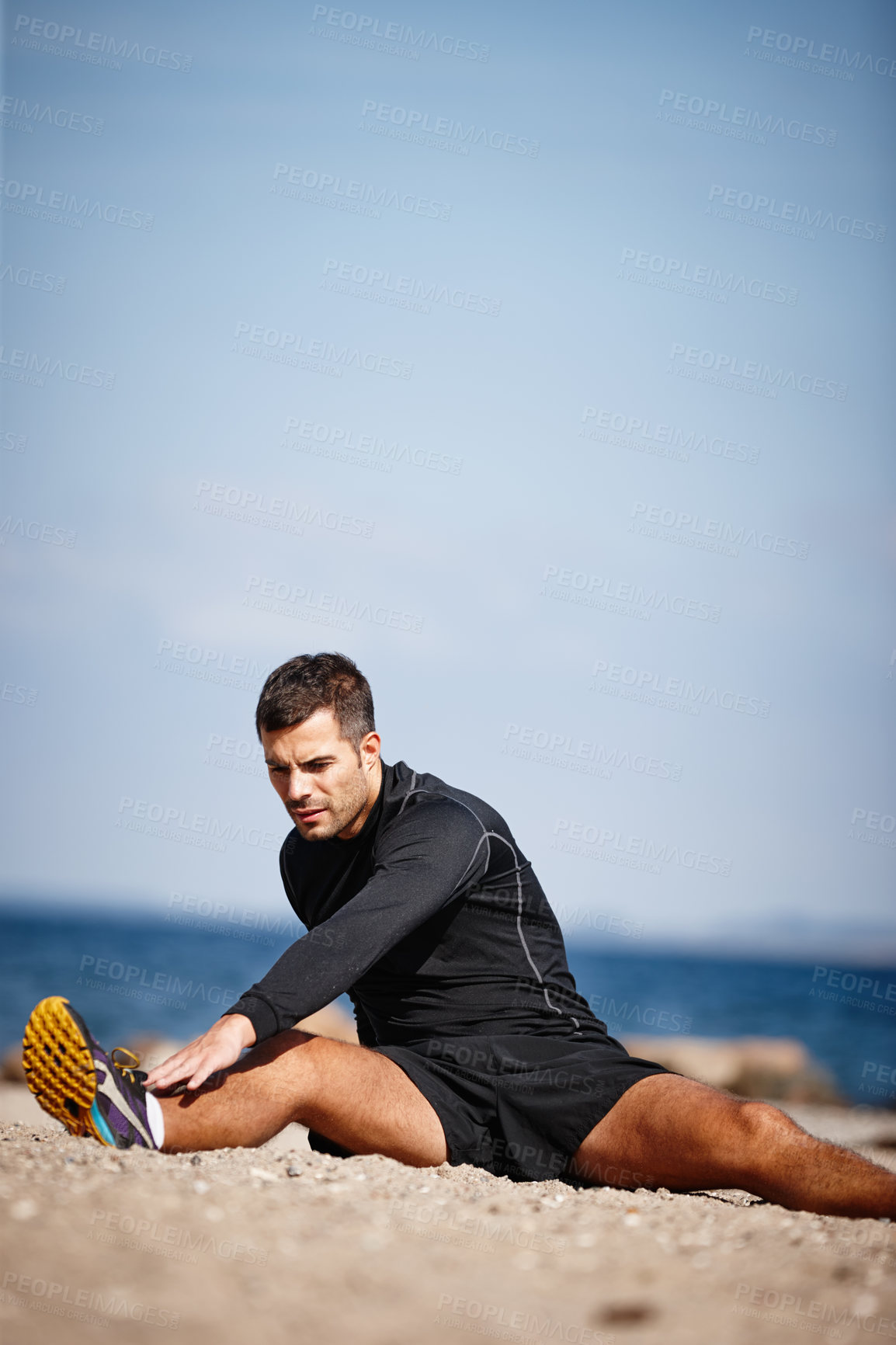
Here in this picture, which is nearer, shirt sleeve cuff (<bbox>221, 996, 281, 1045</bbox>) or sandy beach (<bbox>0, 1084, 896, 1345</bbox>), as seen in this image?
sandy beach (<bbox>0, 1084, 896, 1345</bbox>)

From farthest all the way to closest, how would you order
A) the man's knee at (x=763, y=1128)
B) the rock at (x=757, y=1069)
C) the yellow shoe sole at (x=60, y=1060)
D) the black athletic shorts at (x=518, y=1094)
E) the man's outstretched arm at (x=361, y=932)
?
the rock at (x=757, y=1069), the black athletic shorts at (x=518, y=1094), the man's knee at (x=763, y=1128), the man's outstretched arm at (x=361, y=932), the yellow shoe sole at (x=60, y=1060)

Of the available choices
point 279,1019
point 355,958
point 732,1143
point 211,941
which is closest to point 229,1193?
point 279,1019

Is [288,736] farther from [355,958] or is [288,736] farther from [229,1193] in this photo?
[229,1193]

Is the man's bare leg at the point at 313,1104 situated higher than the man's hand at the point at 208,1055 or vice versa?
the man's hand at the point at 208,1055

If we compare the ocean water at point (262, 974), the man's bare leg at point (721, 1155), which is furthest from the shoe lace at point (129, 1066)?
the ocean water at point (262, 974)

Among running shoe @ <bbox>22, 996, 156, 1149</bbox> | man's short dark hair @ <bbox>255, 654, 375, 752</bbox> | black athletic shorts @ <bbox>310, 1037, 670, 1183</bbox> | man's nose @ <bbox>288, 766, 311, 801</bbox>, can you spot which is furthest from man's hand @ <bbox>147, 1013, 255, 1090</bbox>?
man's short dark hair @ <bbox>255, 654, 375, 752</bbox>

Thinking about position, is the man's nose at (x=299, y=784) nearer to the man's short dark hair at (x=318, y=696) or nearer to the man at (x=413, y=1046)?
the man at (x=413, y=1046)

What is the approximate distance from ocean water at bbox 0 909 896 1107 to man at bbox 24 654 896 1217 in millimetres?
4976

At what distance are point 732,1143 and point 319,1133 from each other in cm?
149

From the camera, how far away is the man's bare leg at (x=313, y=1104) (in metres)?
3.53

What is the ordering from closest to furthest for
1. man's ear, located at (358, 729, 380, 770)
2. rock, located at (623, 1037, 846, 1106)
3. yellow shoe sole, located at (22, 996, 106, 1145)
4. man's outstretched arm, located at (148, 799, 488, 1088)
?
yellow shoe sole, located at (22, 996, 106, 1145) < man's outstretched arm, located at (148, 799, 488, 1088) < man's ear, located at (358, 729, 380, 770) < rock, located at (623, 1037, 846, 1106)

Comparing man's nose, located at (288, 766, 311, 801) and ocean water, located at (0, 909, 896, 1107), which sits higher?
man's nose, located at (288, 766, 311, 801)

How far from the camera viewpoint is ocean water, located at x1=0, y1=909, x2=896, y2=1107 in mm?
24469

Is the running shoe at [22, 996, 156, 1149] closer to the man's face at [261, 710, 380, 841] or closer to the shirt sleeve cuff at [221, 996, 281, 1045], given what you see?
the shirt sleeve cuff at [221, 996, 281, 1045]
